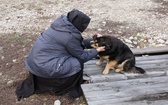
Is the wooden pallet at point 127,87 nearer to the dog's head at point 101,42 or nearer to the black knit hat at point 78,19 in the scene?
the dog's head at point 101,42

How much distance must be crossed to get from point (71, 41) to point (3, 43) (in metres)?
3.47

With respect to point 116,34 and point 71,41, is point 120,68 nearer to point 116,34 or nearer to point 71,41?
point 71,41

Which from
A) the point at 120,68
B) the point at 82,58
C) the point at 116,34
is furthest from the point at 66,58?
the point at 116,34

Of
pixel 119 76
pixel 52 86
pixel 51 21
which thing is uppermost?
pixel 119 76

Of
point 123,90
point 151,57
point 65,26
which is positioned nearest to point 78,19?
point 65,26

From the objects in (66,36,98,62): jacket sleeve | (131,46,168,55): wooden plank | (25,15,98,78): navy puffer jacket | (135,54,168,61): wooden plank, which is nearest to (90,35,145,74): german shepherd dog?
(66,36,98,62): jacket sleeve

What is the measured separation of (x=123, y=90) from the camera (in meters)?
4.45

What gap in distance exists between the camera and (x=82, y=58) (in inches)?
181

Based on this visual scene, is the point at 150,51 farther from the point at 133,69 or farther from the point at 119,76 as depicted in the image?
the point at 119,76

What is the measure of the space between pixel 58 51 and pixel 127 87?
129 centimetres

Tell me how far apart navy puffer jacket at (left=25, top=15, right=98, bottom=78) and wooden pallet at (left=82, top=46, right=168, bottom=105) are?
0.48 metres

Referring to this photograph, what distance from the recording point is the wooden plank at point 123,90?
4.21 m

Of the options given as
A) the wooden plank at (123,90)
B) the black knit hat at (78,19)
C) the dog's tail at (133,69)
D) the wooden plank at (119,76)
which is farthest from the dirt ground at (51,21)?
the black knit hat at (78,19)

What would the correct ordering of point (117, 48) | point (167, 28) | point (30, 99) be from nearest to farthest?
1. point (30, 99)
2. point (117, 48)
3. point (167, 28)
